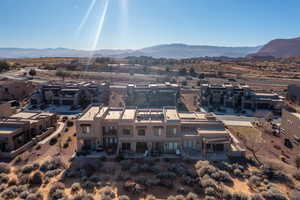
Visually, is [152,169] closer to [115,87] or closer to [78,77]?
[115,87]

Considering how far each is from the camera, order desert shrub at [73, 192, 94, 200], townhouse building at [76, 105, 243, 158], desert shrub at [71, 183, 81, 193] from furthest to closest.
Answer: townhouse building at [76, 105, 243, 158] → desert shrub at [71, 183, 81, 193] → desert shrub at [73, 192, 94, 200]

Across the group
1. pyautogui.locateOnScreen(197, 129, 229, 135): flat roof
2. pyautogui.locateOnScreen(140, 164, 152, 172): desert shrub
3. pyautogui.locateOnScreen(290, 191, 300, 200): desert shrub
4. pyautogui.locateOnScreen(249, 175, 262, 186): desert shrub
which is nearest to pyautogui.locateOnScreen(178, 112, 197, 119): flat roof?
pyautogui.locateOnScreen(197, 129, 229, 135): flat roof

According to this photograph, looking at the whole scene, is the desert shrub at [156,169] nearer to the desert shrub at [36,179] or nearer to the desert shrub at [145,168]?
the desert shrub at [145,168]

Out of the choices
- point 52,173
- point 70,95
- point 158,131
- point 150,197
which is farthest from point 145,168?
point 70,95

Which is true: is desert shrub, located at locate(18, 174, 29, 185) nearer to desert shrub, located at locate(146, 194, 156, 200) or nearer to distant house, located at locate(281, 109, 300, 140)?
desert shrub, located at locate(146, 194, 156, 200)

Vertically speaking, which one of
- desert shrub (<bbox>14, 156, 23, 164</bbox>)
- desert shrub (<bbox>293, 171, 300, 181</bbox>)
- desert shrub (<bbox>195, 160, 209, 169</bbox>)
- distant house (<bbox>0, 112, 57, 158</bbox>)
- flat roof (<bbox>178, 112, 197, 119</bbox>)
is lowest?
desert shrub (<bbox>14, 156, 23, 164</bbox>)

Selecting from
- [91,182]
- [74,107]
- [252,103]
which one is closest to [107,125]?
[91,182]

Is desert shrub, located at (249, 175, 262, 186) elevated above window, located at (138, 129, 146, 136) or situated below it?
below
